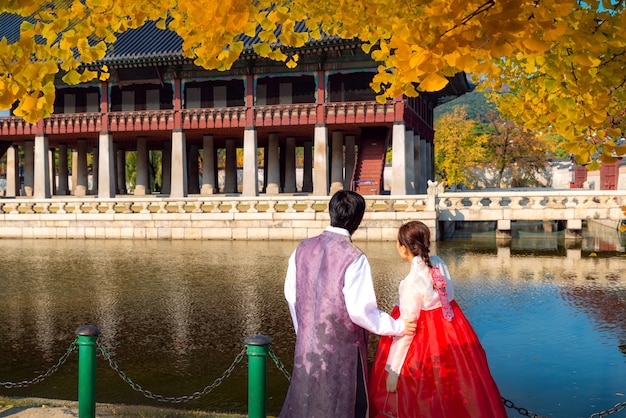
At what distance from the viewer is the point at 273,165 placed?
107ft

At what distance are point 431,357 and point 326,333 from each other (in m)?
1.02

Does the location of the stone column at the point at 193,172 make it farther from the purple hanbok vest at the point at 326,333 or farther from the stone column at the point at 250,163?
the purple hanbok vest at the point at 326,333

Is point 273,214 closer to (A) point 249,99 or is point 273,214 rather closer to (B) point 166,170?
(A) point 249,99

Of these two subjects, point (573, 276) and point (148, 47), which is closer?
point (573, 276)

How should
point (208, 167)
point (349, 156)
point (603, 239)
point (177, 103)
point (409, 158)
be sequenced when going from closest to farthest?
point (603, 239)
point (409, 158)
point (177, 103)
point (349, 156)
point (208, 167)

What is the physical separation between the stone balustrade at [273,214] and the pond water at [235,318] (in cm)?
346

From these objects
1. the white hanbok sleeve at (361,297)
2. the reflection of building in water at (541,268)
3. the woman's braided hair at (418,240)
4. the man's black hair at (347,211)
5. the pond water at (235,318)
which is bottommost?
the pond water at (235,318)

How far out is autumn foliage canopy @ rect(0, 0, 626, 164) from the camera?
280cm

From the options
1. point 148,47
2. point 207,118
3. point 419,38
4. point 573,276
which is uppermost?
point 148,47

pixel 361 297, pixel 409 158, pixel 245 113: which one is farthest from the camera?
pixel 409 158

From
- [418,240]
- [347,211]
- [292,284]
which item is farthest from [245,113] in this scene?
[347,211]

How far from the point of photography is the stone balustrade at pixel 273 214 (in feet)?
72.0

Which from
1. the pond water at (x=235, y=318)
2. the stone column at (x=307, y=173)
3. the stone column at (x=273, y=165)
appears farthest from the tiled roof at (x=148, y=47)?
the pond water at (x=235, y=318)

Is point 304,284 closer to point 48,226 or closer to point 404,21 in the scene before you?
point 404,21
